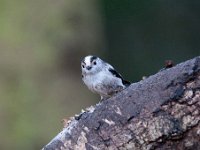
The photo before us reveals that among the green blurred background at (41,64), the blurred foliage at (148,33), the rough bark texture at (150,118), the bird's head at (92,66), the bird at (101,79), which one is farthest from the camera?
the blurred foliage at (148,33)

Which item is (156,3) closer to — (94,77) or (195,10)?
(195,10)

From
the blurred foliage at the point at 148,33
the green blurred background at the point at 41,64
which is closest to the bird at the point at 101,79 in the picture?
the green blurred background at the point at 41,64

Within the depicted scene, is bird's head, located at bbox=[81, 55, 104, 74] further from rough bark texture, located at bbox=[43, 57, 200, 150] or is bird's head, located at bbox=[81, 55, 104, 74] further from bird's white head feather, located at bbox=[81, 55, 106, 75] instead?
rough bark texture, located at bbox=[43, 57, 200, 150]

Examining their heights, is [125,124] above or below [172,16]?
below

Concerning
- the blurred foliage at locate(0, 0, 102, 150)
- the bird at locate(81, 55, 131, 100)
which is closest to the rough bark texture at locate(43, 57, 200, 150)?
the bird at locate(81, 55, 131, 100)

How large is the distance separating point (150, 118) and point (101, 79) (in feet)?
3.94

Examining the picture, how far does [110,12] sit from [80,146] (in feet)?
21.2

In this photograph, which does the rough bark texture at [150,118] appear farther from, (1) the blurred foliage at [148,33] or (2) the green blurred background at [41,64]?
(1) the blurred foliage at [148,33]

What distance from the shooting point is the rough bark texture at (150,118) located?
12.5ft

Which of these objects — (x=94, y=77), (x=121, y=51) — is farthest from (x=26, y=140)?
(x=121, y=51)

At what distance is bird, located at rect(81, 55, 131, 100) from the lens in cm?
484

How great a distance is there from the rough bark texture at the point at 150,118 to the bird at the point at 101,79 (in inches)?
27.2

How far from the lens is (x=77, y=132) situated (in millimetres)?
4039

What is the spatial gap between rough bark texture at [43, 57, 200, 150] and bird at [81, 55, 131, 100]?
691 millimetres
